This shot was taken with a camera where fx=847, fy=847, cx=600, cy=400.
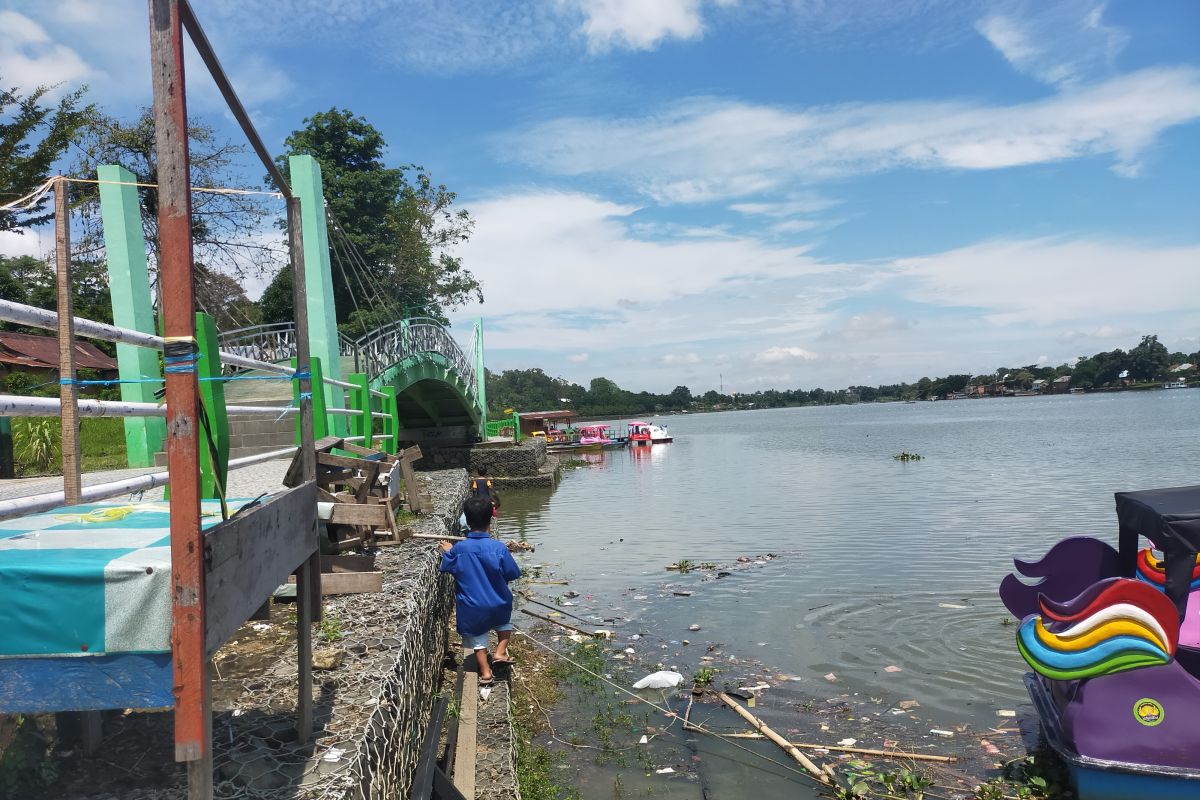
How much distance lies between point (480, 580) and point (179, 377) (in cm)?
487

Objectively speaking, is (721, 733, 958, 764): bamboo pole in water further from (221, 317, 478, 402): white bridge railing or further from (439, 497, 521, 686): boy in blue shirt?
(221, 317, 478, 402): white bridge railing

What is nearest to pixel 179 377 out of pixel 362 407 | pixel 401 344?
pixel 362 407

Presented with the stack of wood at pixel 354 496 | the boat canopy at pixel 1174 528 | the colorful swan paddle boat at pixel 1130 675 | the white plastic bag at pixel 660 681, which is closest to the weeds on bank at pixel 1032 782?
the colorful swan paddle boat at pixel 1130 675

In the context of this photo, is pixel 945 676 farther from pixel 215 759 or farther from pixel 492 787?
pixel 215 759

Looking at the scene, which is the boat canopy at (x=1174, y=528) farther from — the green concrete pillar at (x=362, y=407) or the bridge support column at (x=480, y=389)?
the bridge support column at (x=480, y=389)

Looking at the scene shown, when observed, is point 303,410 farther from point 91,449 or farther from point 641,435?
point 641,435

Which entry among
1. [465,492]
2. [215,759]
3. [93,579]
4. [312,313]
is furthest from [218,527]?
[465,492]

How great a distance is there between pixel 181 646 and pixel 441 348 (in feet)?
Answer: 78.1

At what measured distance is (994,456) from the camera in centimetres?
3506

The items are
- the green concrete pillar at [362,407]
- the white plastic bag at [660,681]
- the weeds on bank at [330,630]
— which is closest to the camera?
the weeds on bank at [330,630]

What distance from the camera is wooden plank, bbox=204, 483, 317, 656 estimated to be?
87.0 inches

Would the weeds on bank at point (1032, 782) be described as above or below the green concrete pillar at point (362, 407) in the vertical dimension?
below

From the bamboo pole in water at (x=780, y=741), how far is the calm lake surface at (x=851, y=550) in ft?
2.90

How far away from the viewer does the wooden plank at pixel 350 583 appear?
5.73m
